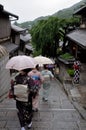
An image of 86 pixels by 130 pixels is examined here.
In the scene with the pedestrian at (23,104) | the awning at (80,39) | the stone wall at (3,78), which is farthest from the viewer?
the awning at (80,39)

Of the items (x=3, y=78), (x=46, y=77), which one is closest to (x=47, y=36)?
(x=3, y=78)

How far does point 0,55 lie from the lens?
1068cm

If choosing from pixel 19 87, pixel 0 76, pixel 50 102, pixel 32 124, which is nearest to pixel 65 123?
pixel 32 124

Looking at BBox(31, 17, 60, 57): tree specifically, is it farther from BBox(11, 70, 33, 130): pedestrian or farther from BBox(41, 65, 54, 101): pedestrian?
BBox(11, 70, 33, 130): pedestrian

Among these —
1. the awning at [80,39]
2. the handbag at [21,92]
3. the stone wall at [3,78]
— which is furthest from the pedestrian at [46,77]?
the awning at [80,39]

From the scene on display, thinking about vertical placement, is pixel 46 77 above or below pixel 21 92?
below

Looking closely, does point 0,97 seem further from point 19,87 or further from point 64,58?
point 64,58

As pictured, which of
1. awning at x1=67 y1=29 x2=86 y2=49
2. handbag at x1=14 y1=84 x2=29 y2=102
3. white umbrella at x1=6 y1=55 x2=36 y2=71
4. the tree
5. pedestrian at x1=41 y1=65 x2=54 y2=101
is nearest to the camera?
handbag at x1=14 y1=84 x2=29 y2=102

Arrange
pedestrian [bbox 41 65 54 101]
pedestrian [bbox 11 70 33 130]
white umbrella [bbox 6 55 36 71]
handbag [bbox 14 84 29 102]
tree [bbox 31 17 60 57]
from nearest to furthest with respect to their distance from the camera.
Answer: handbag [bbox 14 84 29 102], pedestrian [bbox 11 70 33 130], white umbrella [bbox 6 55 36 71], pedestrian [bbox 41 65 54 101], tree [bbox 31 17 60 57]

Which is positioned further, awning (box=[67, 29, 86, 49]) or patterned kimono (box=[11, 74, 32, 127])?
awning (box=[67, 29, 86, 49])

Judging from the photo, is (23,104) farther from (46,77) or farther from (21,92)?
(46,77)

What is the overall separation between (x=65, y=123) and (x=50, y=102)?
111 inches

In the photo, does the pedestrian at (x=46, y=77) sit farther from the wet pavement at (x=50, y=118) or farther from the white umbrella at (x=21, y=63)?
the white umbrella at (x=21, y=63)

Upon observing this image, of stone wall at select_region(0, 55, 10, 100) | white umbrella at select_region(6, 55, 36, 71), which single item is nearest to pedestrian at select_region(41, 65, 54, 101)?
stone wall at select_region(0, 55, 10, 100)
